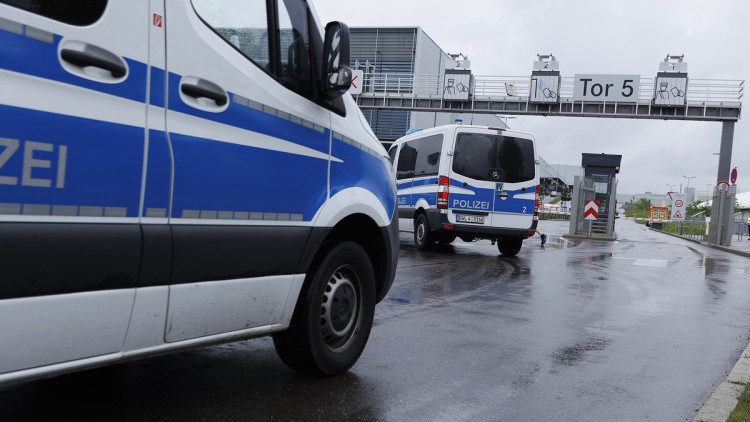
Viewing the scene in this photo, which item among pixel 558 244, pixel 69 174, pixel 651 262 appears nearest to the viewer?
pixel 69 174

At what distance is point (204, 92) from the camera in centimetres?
269

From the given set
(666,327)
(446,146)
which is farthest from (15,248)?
(446,146)

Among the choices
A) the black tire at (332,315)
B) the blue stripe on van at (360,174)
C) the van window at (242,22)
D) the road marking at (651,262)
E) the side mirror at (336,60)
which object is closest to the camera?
the van window at (242,22)

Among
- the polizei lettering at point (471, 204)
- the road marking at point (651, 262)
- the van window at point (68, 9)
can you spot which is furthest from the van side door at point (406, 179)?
the van window at point (68, 9)

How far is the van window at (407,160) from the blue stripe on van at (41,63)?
37.2 feet

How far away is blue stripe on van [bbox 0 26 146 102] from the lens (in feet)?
6.43

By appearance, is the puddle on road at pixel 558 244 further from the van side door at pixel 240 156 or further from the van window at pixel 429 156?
the van side door at pixel 240 156

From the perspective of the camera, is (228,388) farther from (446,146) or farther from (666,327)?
(446,146)

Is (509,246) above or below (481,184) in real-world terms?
below

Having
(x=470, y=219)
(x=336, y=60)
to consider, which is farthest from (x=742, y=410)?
(x=470, y=219)

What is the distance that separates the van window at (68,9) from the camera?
6.71 ft

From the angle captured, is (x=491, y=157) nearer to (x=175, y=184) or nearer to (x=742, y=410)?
(x=742, y=410)

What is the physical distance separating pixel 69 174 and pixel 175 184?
0.46m

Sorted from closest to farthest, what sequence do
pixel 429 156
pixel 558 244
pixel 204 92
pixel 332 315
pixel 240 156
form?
pixel 204 92 → pixel 240 156 → pixel 332 315 → pixel 429 156 → pixel 558 244
